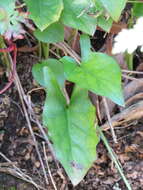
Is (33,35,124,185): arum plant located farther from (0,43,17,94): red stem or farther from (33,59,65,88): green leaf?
(0,43,17,94): red stem

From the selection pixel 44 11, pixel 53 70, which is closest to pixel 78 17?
pixel 44 11

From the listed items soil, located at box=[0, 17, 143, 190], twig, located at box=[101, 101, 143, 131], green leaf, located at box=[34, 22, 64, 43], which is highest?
green leaf, located at box=[34, 22, 64, 43]

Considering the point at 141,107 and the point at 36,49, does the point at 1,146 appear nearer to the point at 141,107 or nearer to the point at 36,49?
the point at 36,49

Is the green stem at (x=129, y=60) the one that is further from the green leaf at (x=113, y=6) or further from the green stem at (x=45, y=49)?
the green leaf at (x=113, y=6)

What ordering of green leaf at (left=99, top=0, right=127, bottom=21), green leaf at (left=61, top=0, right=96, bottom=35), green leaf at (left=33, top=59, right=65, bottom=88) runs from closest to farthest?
green leaf at (left=99, top=0, right=127, bottom=21)
green leaf at (left=61, top=0, right=96, bottom=35)
green leaf at (left=33, top=59, right=65, bottom=88)

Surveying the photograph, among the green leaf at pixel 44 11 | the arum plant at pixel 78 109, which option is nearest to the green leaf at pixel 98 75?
the arum plant at pixel 78 109

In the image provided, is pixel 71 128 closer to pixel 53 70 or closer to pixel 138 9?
pixel 53 70

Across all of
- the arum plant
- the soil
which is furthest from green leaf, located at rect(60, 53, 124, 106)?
the soil
